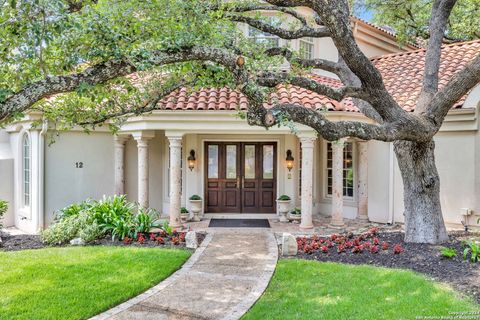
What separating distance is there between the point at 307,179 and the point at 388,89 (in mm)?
4529

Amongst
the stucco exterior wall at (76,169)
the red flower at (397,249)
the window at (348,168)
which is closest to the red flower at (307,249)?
the red flower at (397,249)

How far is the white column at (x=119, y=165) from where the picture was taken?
1257cm

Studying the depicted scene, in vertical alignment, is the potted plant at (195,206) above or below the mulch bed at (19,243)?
above

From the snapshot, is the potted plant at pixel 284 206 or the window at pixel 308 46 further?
the window at pixel 308 46

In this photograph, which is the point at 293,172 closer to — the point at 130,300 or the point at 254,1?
the point at 254,1

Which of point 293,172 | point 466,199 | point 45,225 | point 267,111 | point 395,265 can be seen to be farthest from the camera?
point 293,172

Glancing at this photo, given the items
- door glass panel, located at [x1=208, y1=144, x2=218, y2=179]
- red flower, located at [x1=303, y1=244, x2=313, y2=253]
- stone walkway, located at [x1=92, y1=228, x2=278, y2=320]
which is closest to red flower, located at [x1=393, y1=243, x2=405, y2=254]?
red flower, located at [x1=303, y1=244, x2=313, y2=253]

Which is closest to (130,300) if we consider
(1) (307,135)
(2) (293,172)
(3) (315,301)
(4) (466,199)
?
(3) (315,301)

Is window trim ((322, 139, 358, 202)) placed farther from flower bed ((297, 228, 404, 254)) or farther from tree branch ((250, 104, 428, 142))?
tree branch ((250, 104, 428, 142))

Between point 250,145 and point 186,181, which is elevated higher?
point 250,145

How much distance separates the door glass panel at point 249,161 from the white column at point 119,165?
4224 millimetres

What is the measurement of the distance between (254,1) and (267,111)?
483 centimetres

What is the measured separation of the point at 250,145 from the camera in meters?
13.2

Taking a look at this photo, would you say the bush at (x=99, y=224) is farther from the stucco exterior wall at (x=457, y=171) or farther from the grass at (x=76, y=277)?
the stucco exterior wall at (x=457, y=171)
